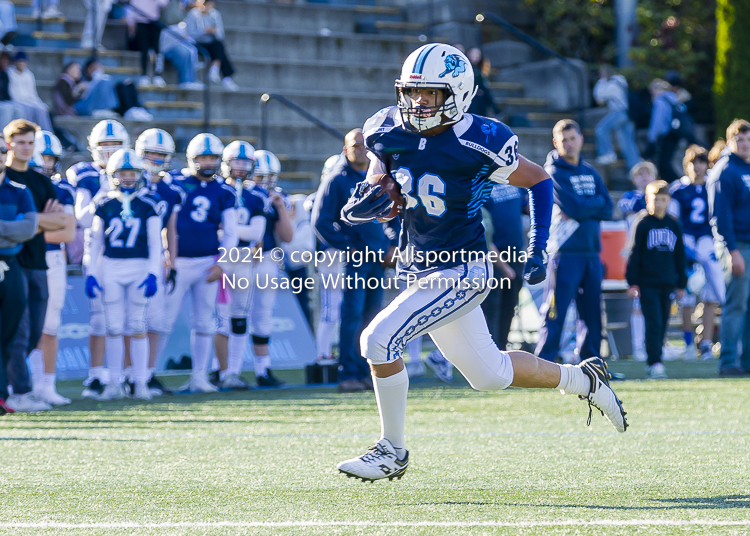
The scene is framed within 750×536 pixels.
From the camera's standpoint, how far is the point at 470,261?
16.8 feet

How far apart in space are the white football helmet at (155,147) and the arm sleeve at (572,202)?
3.33 m

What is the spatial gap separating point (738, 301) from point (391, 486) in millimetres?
5595

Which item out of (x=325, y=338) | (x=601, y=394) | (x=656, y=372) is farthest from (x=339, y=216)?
(x=601, y=394)

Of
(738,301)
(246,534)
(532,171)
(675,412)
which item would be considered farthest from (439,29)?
(246,534)

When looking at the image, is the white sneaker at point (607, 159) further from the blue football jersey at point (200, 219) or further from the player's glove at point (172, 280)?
the player's glove at point (172, 280)

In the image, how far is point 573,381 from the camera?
549cm

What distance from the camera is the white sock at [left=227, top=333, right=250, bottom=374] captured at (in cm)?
984

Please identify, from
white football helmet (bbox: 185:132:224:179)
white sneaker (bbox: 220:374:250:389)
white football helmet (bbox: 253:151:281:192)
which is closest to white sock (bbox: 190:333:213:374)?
white sneaker (bbox: 220:374:250:389)

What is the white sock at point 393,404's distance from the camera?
5004 millimetres

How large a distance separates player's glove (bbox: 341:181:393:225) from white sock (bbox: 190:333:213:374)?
15.8 ft

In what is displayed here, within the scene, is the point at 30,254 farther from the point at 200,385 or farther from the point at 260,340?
the point at 260,340

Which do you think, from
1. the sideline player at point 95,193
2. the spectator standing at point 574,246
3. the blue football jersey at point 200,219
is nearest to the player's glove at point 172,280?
the blue football jersey at point 200,219

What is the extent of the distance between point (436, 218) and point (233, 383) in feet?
16.5

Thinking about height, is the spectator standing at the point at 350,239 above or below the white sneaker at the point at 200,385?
above
